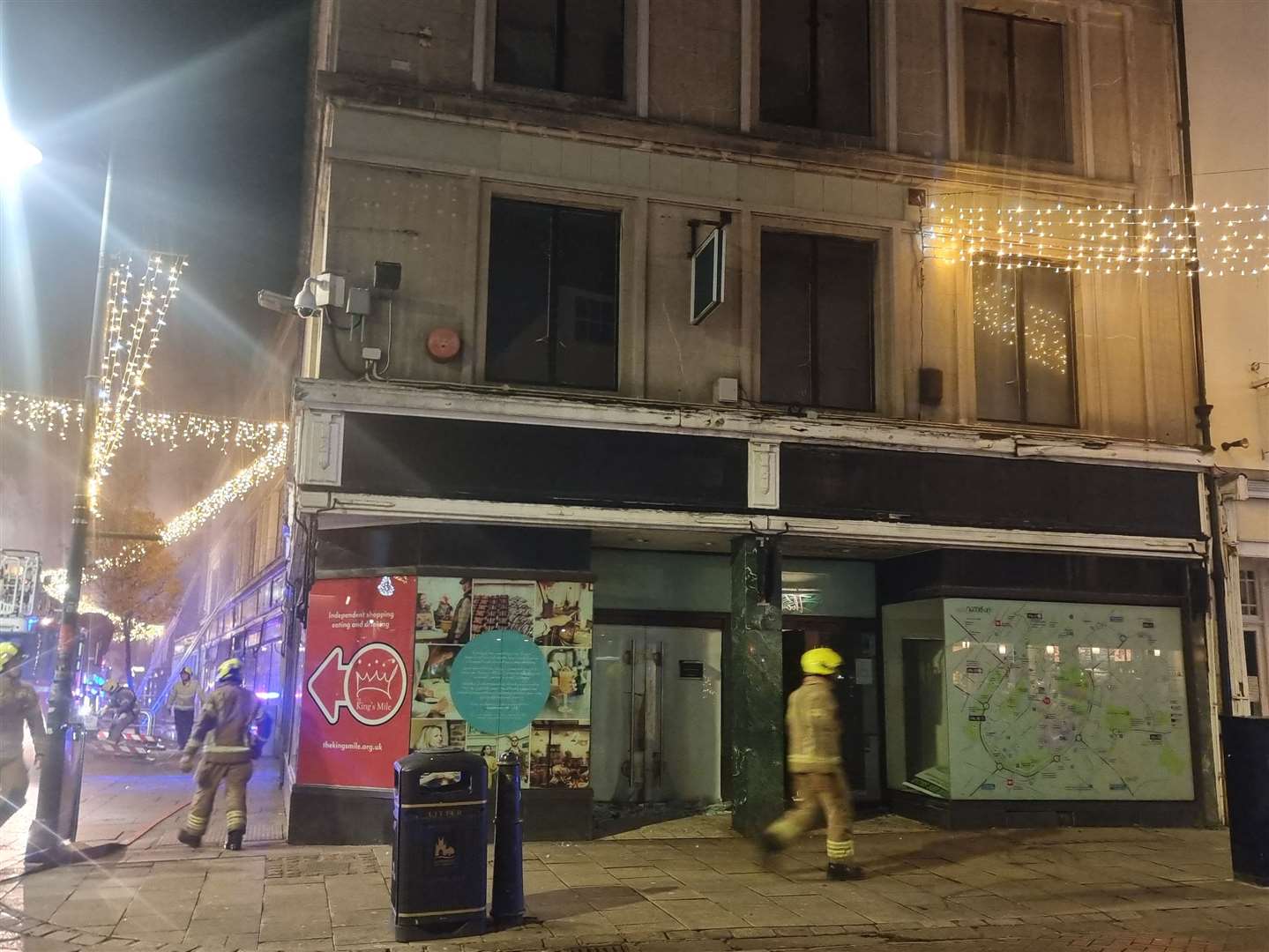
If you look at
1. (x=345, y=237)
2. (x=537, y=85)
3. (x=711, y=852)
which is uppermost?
(x=537, y=85)

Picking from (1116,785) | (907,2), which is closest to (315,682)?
(1116,785)

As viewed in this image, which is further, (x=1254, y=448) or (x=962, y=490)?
(x=1254, y=448)

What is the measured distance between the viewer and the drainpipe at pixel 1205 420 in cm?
1262

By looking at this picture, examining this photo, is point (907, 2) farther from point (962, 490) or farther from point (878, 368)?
point (962, 490)

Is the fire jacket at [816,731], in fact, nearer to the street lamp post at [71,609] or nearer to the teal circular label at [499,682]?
the teal circular label at [499,682]

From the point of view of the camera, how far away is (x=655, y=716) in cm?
1255

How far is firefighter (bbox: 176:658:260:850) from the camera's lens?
9.55 m

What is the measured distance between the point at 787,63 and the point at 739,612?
22.7 feet

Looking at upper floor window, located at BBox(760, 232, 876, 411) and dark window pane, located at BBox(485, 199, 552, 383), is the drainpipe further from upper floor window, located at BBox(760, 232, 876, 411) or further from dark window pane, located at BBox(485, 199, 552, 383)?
dark window pane, located at BBox(485, 199, 552, 383)

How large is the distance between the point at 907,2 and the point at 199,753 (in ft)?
39.9

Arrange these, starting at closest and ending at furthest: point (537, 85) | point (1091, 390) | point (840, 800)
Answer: point (840, 800) → point (537, 85) → point (1091, 390)

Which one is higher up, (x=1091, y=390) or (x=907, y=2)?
(x=907, y=2)

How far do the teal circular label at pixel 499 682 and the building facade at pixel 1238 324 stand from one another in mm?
8703

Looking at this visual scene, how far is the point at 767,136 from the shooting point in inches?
484
